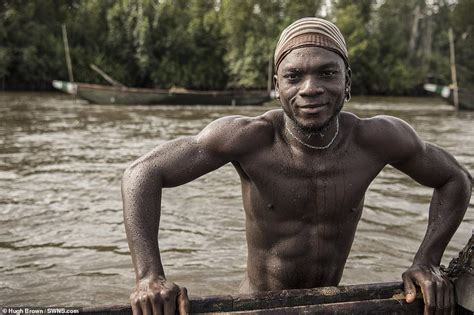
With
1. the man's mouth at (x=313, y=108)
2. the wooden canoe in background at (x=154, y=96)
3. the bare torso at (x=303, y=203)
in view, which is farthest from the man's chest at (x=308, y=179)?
the wooden canoe in background at (x=154, y=96)

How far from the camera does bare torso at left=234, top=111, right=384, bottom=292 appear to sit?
7.32 feet

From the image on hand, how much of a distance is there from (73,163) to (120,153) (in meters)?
1.15

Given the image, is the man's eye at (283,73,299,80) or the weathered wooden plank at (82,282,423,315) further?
the man's eye at (283,73,299,80)

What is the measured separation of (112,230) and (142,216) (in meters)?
3.28

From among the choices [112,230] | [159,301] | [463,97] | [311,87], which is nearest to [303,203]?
[311,87]

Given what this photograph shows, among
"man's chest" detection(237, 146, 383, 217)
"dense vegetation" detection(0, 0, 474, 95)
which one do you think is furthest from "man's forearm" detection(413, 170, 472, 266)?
"dense vegetation" detection(0, 0, 474, 95)

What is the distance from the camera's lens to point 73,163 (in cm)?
844

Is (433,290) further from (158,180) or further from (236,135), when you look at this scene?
(158,180)

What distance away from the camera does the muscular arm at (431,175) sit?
227cm

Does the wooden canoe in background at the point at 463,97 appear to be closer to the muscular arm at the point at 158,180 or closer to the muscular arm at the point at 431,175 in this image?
→ the muscular arm at the point at 431,175

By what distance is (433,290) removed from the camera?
2014 millimetres

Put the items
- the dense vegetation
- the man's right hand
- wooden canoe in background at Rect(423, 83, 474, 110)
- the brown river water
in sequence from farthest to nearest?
the dense vegetation
wooden canoe in background at Rect(423, 83, 474, 110)
the brown river water
the man's right hand

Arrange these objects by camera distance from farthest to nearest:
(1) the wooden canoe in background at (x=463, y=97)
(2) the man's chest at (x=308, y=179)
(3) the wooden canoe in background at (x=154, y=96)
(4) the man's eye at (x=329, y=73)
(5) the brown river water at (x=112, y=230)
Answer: (1) the wooden canoe in background at (x=463, y=97), (3) the wooden canoe in background at (x=154, y=96), (5) the brown river water at (x=112, y=230), (2) the man's chest at (x=308, y=179), (4) the man's eye at (x=329, y=73)

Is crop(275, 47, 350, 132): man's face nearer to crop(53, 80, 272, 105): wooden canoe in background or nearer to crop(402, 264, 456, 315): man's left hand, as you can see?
crop(402, 264, 456, 315): man's left hand
